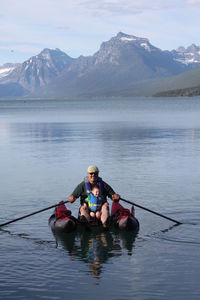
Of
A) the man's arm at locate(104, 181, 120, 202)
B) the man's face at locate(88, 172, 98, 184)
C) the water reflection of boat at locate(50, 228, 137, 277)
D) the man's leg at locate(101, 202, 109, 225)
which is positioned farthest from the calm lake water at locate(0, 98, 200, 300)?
the man's face at locate(88, 172, 98, 184)

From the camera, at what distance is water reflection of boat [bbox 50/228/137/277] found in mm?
15320

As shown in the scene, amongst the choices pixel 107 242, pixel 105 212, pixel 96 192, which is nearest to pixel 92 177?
pixel 96 192

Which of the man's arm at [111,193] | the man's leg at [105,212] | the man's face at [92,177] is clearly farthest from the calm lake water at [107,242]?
the man's face at [92,177]

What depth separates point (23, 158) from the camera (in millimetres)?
37375

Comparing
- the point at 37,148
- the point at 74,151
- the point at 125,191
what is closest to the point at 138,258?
the point at 125,191

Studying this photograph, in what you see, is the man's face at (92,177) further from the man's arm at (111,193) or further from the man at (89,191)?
the man's arm at (111,193)

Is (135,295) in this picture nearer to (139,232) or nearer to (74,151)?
(139,232)

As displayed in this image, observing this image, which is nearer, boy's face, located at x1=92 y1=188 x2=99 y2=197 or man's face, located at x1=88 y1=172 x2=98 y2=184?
man's face, located at x1=88 y1=172 x2=98 y2=184

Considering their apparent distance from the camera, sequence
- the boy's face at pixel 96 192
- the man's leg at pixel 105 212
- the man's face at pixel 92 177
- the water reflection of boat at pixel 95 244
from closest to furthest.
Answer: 1. the water reflection of boat at pixel 95 244
2. the man's face at pixel 92 177
3. the man's leg at pixel 105 212
4. the boy's face at pixel 96 192

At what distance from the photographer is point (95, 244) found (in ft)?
55.2

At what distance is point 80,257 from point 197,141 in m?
32.6

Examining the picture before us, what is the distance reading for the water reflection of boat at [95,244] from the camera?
1532 cm

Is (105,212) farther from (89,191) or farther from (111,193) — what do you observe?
(89,191)

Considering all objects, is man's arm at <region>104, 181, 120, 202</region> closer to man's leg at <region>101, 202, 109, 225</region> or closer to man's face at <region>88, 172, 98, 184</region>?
man's leg at <region>101, 202, 109, 225</region>
